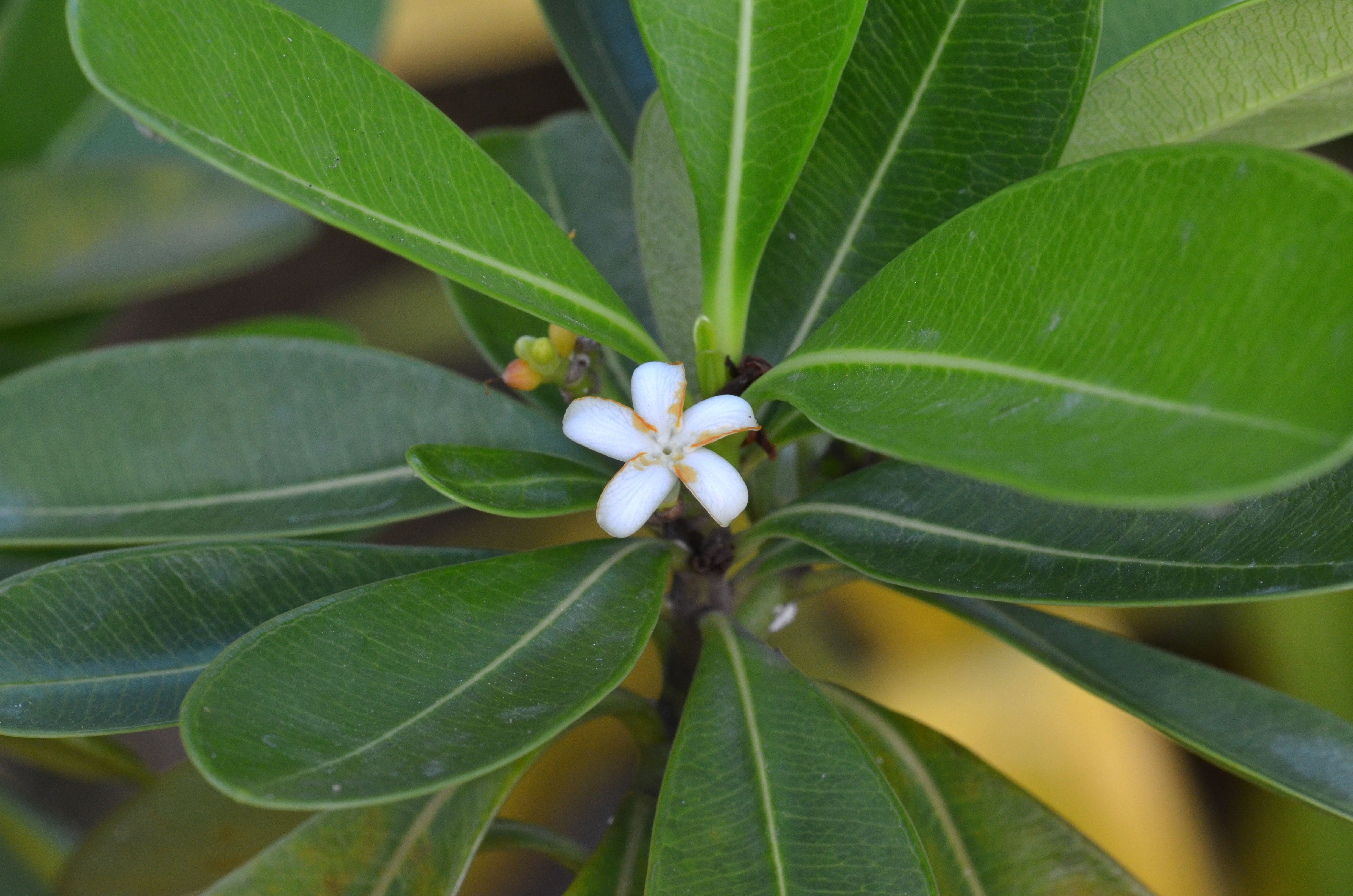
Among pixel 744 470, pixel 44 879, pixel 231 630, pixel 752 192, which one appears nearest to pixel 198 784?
pixel 231 630

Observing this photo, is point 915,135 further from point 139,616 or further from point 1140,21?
point 139,616

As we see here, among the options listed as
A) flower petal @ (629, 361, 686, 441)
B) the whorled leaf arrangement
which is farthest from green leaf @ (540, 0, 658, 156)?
flower petal @ (629, 361, 686, 441)

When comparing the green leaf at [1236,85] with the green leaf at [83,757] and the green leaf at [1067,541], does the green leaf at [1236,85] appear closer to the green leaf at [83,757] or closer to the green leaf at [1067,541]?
the green leaf at [1067,541]

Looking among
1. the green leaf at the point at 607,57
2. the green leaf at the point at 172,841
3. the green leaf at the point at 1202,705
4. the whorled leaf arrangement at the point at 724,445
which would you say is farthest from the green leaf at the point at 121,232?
the green leaf at the point at 1202,705

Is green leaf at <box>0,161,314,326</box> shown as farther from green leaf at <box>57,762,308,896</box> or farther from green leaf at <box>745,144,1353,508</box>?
green leaf at <box>745,144,1353,508</box>

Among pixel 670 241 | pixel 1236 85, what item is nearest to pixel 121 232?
pixel 670 241

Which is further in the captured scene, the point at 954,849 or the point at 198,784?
the point at 198,784

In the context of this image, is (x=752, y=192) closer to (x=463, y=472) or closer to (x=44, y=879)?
(x=463, y=472)
